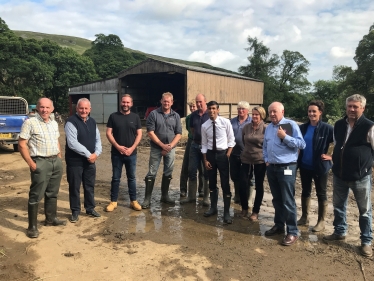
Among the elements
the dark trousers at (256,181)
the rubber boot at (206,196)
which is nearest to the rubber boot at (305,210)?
the dark trousers at (256,181)

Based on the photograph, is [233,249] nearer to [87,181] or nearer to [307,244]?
[307,244]

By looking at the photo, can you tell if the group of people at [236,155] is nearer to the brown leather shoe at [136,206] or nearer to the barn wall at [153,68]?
the brown leather shoe at [136,206]

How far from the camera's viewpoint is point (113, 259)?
358 cm

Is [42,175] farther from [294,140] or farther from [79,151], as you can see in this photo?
[294,140]

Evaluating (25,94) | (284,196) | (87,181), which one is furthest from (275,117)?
(25,94)

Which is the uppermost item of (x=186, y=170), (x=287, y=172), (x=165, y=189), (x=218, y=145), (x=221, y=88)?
(x=221, y=88)

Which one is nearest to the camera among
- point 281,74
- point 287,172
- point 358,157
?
point 358,157

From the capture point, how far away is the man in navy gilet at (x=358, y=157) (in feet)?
12.2

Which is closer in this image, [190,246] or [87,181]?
[190,246]

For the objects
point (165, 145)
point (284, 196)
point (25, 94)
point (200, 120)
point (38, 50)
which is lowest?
point (284, 196)

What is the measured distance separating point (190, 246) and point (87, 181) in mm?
2014

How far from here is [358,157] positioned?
3734mm

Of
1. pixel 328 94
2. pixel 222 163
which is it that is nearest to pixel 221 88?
pixel 222 163

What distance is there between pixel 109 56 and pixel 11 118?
4300cm
